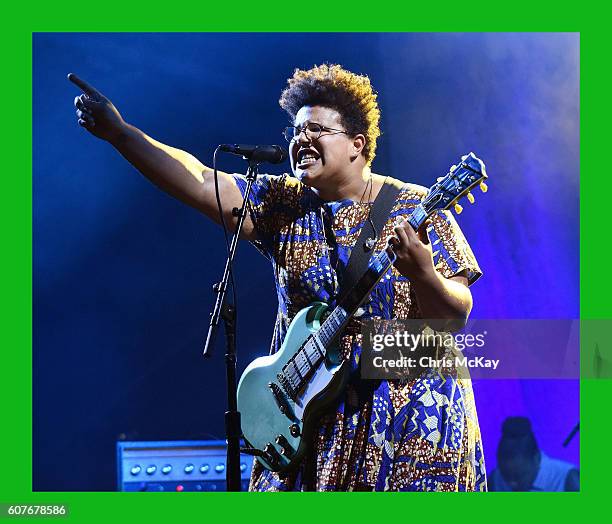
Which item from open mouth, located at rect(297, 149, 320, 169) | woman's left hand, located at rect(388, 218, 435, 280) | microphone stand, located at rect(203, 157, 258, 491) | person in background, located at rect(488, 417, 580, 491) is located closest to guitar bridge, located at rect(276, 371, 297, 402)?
microphone stand, located at rect(203, 157, 258, 491)

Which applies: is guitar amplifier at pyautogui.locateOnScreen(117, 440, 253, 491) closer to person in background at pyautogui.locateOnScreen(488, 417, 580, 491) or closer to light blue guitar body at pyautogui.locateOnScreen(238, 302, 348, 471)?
light blue guitar body at pyautogui.locateOnScreen(238, 302, 348, 471)

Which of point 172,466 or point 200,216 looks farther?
point 200,216

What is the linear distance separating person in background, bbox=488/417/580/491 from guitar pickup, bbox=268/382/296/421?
103cm

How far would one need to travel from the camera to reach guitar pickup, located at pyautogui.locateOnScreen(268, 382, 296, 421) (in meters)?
3.04

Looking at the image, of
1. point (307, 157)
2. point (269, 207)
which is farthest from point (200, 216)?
point (307, 157)

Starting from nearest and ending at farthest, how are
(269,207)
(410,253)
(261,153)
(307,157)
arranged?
(410,253) < (261,153) < (307,157) < (269,207)

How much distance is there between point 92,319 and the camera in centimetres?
395

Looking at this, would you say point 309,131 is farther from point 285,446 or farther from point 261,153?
point 285,446

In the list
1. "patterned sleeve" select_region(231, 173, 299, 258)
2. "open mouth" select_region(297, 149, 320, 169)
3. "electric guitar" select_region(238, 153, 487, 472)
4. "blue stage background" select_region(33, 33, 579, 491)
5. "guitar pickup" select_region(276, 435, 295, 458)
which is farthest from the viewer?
"blue stage background" select_region(33, 33, 579, 491)

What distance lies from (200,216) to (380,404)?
1.44 meters

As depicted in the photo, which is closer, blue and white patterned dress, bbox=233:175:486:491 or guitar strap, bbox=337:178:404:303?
blue and white patterned dress, bbox=233:175:486:491

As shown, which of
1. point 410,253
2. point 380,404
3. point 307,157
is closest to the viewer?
point 410,253

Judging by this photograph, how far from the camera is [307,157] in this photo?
10.3 ft
